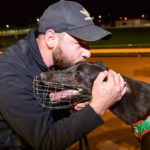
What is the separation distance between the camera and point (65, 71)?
2.40 metres

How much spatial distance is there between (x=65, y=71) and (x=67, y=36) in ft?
0.75

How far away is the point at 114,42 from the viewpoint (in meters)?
14.0

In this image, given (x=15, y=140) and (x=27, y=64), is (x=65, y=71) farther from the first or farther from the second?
(x=15, y=140)

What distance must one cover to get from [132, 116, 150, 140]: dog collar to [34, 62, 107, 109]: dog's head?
355mm

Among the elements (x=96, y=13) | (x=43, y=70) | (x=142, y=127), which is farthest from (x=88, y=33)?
(x=96, y=13)

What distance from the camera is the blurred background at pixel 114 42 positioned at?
4.05 meters

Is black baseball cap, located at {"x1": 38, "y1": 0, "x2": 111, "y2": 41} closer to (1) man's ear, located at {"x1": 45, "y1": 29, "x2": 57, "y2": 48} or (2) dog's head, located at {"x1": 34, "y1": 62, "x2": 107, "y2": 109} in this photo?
(1) man's ear, located at {"x1": 45, "y1": 29, "x2": 57, "y2": 48}

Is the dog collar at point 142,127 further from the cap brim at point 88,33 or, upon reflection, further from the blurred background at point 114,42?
the blurred background at point 114,42

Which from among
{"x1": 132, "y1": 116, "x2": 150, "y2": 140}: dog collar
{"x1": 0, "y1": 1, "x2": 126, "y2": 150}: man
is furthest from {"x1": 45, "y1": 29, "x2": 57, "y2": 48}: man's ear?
{"x1": 132, "y1": 116, "x2": 150, "y2": 140}: dog collar

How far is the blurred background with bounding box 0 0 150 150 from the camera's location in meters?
4.05

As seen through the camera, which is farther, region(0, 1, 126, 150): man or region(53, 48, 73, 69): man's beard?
region(53, 48, 73, 69): man's beard

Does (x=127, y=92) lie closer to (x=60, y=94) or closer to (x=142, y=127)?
(x=142, y=127)

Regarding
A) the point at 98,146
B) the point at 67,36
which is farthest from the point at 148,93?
the point at 98,146

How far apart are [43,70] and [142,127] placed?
2.18 feet
